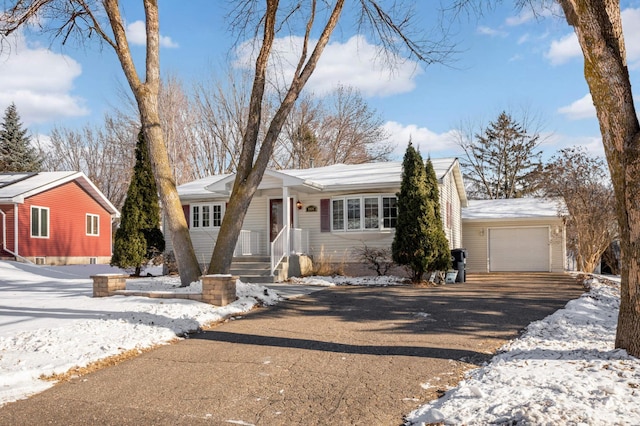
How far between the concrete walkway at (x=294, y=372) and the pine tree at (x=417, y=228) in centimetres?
454

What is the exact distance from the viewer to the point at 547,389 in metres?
4.07

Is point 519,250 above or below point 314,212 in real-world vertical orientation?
below

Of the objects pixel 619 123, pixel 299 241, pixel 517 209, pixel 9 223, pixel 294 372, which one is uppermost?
pixel 619 123

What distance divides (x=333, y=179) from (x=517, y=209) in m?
9.60

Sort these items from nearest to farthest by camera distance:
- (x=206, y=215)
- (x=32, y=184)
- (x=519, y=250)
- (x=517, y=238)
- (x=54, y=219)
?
(x=206, y=215) → (x=519, y=250) → (x=517, y=238) → (x=32, y=184) → (x=54, y=219)

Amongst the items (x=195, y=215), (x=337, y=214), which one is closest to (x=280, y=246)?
(x=337, y=214)

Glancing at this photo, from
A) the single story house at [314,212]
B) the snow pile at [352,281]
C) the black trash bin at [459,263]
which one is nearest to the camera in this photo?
the snow pile at [352,281]

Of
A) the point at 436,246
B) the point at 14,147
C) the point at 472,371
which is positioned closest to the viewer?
the point at 472,371

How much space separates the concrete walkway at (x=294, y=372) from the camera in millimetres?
4066

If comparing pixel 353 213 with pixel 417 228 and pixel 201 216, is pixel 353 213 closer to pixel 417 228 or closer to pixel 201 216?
pixel 417 228

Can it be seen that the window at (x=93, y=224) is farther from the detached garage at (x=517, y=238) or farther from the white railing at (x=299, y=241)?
the detached garage at (x=517, y=238)

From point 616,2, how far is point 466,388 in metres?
4.06

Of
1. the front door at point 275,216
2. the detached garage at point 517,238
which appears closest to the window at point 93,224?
the front door at point 275,216

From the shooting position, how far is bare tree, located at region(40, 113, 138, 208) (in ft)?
120
